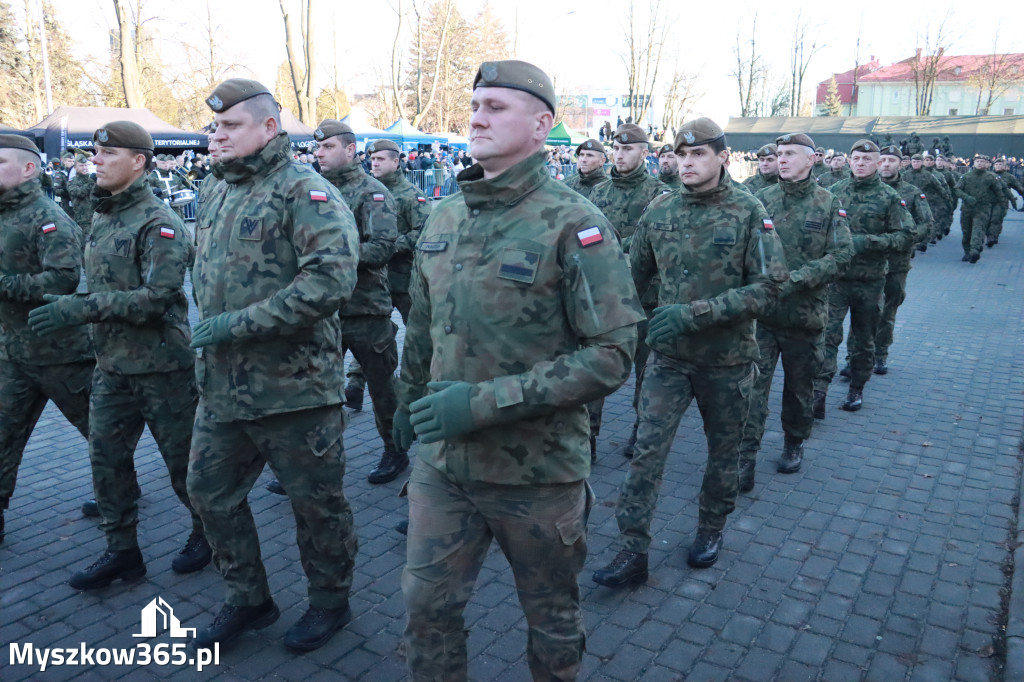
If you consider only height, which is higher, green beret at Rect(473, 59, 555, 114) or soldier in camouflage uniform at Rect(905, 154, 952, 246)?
green beret at Rect(473, 59, 555, 114)

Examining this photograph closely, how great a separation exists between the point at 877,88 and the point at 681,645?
10895 centimetres

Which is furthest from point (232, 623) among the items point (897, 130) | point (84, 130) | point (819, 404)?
point (897, 130)

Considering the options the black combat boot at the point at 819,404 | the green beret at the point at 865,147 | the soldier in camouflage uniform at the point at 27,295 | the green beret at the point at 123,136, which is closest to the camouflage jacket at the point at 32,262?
the soldier in camouflage uniform at the point at 27,295

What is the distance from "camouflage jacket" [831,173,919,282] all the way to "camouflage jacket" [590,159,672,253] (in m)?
1.94

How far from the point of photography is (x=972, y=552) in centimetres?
486

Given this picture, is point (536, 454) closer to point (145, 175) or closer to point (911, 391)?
point (145, 175)

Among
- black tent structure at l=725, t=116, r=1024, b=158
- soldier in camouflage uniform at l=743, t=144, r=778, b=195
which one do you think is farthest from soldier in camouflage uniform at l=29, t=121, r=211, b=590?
black tent structure at l=725, t=116, r=1024, b=158

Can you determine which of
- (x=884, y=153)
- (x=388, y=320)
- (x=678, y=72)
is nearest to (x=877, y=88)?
(x=678, y=72)

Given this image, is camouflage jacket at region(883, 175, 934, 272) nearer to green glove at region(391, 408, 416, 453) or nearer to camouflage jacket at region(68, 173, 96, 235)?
green glove at region(391, 408, 416, 453)

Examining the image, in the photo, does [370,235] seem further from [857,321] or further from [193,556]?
[857,321]

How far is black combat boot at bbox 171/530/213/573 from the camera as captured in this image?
4426 mm

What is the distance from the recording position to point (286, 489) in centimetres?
363

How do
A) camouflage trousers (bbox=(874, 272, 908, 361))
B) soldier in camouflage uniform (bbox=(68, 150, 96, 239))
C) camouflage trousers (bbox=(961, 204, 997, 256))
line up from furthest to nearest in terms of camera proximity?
camouflage trousers (bbox=(961, 204, 997, 256))
soldier in camouflage uniform (bbox=(68, 150, 96, 239))
camouflage trousers (bbox=(874, 272, 908, 361))

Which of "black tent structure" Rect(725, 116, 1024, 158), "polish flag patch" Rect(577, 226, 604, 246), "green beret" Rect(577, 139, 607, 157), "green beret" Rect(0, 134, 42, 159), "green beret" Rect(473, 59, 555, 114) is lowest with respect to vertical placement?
"polish flag patch" Rect(577, 226, 604, 246)
